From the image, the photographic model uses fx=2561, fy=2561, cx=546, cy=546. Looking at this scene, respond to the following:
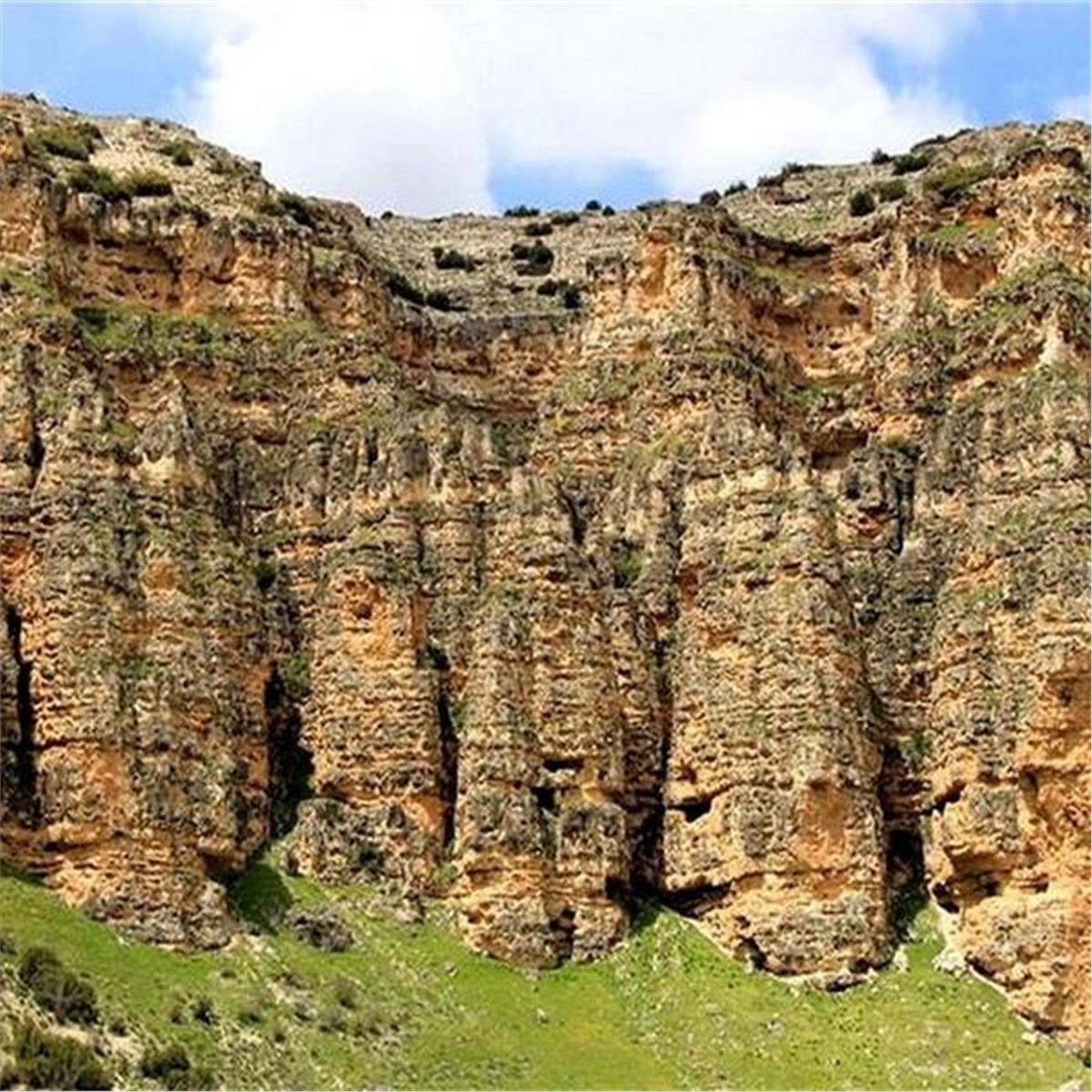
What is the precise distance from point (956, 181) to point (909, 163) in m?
14.8

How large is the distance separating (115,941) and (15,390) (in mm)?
18790

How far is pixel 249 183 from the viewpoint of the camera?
101 m

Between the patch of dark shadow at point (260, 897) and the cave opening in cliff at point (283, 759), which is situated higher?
the cave opening in cliff at point (283, 759)

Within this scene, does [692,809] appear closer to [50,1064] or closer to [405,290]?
[50,1064]

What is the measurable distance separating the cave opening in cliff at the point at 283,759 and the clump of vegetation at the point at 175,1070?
1345cm

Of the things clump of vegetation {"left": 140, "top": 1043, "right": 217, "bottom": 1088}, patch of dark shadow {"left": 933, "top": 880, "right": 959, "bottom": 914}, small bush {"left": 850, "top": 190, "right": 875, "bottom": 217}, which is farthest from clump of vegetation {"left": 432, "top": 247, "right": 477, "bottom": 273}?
clump of vegetation {"left": 140, "top": 1043, "right": 217, "bottom": 1088}

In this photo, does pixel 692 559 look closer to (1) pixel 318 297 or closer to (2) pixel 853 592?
(2) pixel 853 592

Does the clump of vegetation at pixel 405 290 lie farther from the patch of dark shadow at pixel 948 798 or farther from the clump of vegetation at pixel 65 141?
the patch of dark shadow at pixel 948 798

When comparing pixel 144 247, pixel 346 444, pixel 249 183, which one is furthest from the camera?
pixel 249 183

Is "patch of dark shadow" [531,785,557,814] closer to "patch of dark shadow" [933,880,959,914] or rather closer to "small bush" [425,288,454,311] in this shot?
"patch of dark shadow" [933,880,959,914]

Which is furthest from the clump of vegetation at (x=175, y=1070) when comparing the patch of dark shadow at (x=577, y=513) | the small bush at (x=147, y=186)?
the small bush at (x=147, y=186)

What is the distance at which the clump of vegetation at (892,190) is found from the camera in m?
109

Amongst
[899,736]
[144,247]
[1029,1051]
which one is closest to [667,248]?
[144,247]

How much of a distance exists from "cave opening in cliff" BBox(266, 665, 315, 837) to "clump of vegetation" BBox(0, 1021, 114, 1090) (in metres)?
15.2
